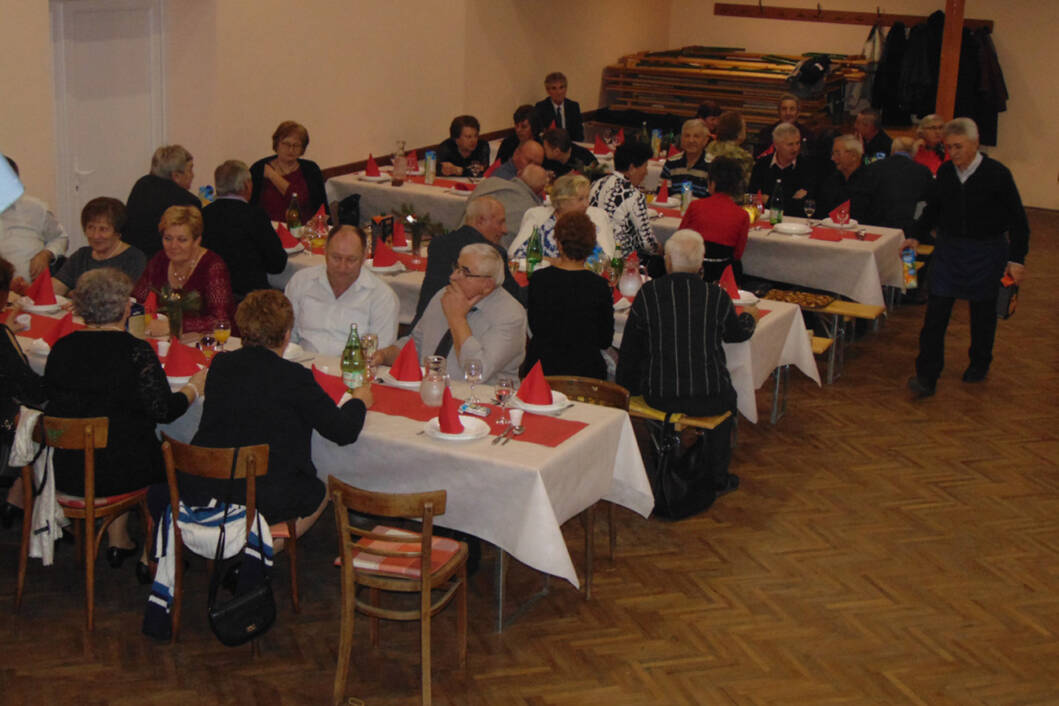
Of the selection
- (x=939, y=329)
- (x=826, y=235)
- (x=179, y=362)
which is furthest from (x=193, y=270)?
(x=939, y=329)

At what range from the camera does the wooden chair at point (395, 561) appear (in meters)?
3.82

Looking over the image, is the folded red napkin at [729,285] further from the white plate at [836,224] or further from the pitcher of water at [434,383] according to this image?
the white plate at [836,224]

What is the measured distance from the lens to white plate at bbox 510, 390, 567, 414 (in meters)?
4.69

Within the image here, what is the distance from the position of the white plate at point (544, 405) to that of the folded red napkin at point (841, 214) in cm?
414

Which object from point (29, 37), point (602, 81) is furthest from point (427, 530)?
point (602, 81)

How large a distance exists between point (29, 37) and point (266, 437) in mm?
4455

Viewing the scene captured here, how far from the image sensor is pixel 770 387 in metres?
7.52

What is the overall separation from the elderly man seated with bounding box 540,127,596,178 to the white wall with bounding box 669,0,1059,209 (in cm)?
588

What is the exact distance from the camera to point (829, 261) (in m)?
7.84

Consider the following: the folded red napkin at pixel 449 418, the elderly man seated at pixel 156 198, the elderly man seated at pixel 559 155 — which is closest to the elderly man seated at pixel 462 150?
the elderly man seated at pixel 559 155

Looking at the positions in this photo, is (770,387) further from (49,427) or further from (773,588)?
(49,427)

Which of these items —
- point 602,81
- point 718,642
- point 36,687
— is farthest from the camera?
point 602,81

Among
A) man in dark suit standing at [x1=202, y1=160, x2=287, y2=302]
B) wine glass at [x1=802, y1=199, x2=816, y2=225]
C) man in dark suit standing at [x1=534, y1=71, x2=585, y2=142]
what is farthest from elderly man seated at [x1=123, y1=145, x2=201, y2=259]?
man in dark suit standing at [x1=534, y1=71, x2=585, y2=142]

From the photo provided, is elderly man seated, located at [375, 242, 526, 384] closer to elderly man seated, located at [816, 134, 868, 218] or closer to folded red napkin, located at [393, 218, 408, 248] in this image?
folded red napkin, located at [393, 218, 408, 248]
